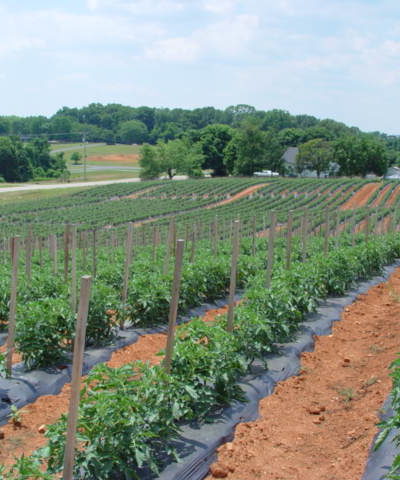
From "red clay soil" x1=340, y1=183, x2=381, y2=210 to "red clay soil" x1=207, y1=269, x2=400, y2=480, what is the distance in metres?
37.4

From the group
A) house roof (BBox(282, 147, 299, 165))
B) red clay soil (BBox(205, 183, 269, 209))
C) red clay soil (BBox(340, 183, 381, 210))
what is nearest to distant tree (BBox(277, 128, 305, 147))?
house roof (BBox(282, 147, 299, 165))

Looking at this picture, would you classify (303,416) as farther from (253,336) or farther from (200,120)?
(200,120)

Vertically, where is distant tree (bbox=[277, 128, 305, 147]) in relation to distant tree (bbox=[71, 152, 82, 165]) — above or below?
above

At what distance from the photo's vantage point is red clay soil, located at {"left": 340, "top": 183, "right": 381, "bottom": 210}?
44.6 metres

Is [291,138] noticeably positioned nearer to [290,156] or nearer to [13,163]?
[290,156]

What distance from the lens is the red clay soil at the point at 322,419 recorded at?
428 cm

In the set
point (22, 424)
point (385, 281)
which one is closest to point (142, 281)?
point (22, 424)

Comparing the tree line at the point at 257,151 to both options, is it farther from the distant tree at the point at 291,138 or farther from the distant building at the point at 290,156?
the distant building at the point at 290,156

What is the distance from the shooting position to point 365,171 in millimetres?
74875

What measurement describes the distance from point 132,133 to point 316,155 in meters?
69.9

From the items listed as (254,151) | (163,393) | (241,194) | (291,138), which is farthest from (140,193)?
(163,393)

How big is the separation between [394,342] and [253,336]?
231 cm

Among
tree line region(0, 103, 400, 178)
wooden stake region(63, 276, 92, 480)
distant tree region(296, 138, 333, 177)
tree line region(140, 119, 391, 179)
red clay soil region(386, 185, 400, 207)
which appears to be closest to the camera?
wooden stake region(63, 276, 92, 480)

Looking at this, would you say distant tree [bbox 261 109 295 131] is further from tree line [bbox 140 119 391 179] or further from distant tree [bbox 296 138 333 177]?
distant tree [bbox 296 138 333 177]
